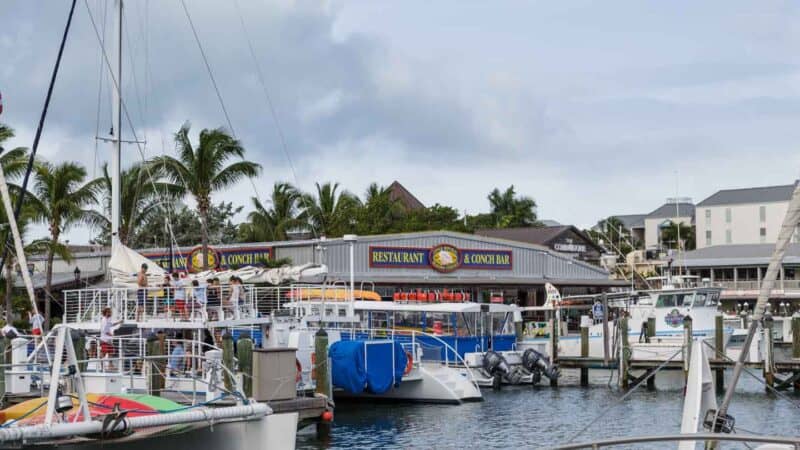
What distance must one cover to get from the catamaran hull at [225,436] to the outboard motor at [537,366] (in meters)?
26.4

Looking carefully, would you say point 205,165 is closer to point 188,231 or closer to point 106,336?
point 106,336

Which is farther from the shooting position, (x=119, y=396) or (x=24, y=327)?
(x=24, y=327)

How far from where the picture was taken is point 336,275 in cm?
5475

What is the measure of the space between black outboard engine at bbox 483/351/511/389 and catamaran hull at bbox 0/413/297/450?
2512cm

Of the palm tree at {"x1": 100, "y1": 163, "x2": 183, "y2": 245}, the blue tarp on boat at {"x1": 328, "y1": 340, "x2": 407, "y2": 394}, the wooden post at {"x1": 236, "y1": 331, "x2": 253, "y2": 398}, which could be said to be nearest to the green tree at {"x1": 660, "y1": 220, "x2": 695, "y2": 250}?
the palm tree at {"x1": 100, "y1": 163, "x2": 183, "y2": 245}

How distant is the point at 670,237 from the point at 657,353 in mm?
95047

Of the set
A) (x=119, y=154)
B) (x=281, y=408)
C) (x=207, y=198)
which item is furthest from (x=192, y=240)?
(x=281, y=408)

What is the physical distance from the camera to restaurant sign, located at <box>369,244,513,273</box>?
58.4 meters

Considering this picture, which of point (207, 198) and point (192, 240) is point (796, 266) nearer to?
point (192, 240)

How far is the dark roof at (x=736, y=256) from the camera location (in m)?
97.0

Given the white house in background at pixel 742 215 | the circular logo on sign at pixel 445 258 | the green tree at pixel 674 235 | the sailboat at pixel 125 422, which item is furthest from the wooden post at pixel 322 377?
the green tree at pixel 674 235

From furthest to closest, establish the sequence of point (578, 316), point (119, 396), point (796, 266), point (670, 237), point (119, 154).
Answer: point (670, 237)
point (796, 266)
point (578, 316)
point (119, 154)
point (119, 396)

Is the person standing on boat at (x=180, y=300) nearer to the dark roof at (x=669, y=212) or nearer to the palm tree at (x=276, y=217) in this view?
the palm tree at (x=276, y=217)

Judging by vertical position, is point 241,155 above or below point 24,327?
above
